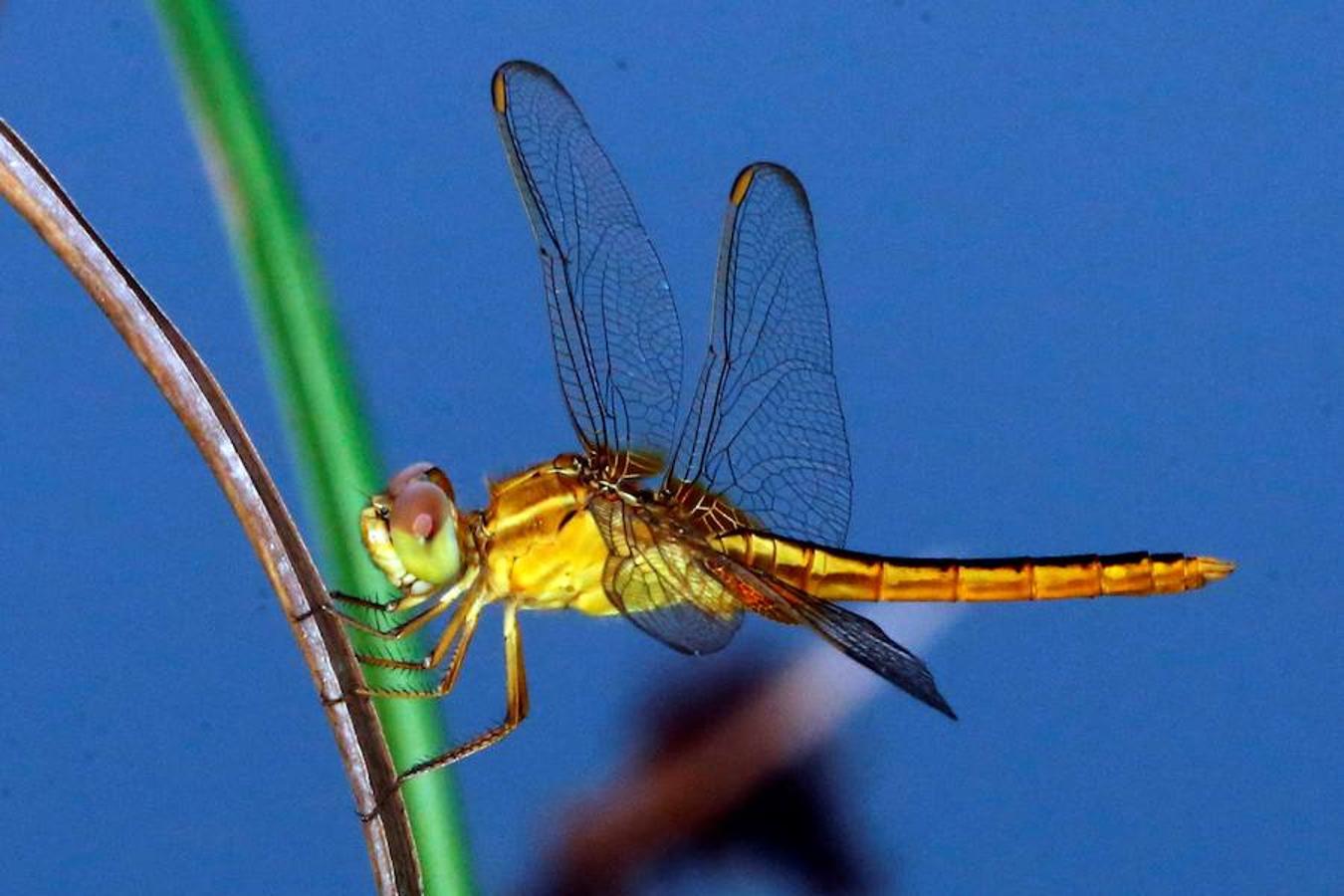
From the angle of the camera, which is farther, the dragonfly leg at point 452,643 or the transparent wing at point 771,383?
the transparent wing at point 771,383

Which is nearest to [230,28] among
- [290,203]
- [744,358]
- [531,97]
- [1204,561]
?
[290,203]

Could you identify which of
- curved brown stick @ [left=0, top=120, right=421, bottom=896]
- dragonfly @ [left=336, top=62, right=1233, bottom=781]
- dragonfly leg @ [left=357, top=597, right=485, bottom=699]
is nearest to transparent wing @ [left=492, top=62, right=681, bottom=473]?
dragonfly @ [left=336, top=62, right=1233, bottom=781]

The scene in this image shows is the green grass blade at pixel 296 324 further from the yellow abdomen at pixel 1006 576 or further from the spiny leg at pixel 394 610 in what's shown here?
the yellow abdomen at pixel 1006 576

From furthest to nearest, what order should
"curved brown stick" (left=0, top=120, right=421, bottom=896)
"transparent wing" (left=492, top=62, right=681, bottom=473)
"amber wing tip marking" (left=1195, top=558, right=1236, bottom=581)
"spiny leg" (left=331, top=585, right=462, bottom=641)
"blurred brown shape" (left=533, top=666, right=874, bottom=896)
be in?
"blurred brown shape" (left=533, top=666, right=874, bottom=896), "amber wing tip marking" (left=1195, top=558, right=1236, bottom=581), "transparent wing" (left=492, top=62, right=681, bottom=473), "spiny leg" (left=331, top=585, right=462, bottom=641), "curved brown stick" (left=0, top=120, right=421, bottom=896)

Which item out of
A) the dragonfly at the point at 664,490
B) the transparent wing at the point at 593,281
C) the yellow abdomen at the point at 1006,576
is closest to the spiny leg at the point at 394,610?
the dragonfly at the point at 664,490

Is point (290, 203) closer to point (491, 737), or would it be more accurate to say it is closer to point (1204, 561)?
point (491, 737)

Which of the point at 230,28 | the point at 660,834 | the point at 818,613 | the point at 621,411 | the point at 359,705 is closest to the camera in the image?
the point at 359,705

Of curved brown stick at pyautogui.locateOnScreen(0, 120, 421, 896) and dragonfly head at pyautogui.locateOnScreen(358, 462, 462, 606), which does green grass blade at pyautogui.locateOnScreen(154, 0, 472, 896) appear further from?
curved brown stick at pyautogui.locateOnScreen(0, 120, 421, 896)
